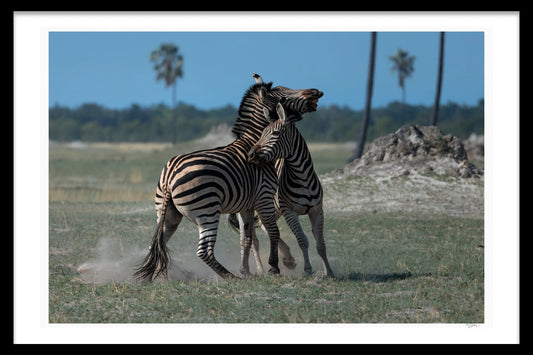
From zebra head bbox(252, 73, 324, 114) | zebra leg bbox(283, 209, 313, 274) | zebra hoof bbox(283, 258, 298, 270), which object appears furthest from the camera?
zebra hoof bbox(283, 258, 298, 270)

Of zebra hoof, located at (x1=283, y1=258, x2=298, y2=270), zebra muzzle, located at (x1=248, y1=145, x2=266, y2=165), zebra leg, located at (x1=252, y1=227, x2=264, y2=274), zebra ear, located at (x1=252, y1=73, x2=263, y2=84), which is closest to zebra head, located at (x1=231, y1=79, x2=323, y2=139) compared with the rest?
zebra ear, located at (x1=252, y1=73, x2=263, y2=84)

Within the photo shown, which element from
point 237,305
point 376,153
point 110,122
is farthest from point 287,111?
point 110,122

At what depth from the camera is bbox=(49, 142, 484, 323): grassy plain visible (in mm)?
6984

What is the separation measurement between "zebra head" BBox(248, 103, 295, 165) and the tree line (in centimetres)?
4909

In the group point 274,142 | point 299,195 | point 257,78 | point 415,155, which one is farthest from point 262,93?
point 415,155

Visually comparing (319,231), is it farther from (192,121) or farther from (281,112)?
(192,121)

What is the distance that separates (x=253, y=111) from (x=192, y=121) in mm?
65593

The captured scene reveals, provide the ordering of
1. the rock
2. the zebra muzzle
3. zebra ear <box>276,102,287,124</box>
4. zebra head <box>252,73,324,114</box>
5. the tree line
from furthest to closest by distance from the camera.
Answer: the tree line < the rock < zebra head <box>252,73,324,114</box> < zebra ear <box>276,102,287,124</box> < the zebra muzzle

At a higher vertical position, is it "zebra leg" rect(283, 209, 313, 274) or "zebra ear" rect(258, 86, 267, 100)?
"zebra ear" rect(258, 86, 267, 100)

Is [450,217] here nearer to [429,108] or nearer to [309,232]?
[309,232]

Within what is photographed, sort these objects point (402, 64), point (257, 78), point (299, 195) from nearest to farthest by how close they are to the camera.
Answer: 1. point (299, 195)
2. point (257, 78)
3. point (402, 64)

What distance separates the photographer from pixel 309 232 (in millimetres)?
13414

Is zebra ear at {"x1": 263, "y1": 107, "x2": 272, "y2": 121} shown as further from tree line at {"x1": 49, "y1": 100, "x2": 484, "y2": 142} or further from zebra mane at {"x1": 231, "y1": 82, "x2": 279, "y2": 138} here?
tree line at {"x1": 49, "y1": 100, "x2": 484, "y2": 142}

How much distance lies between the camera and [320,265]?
409 inches
